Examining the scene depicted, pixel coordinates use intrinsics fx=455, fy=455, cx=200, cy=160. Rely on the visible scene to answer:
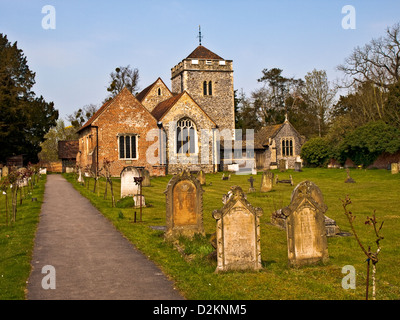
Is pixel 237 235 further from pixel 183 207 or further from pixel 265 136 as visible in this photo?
pixel 265 136

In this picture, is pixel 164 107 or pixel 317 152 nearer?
pixel 164 107

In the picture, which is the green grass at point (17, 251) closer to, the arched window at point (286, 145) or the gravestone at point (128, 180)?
the gravestone at point (128, 180)

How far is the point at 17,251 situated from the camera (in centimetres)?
1122

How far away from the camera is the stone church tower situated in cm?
5556

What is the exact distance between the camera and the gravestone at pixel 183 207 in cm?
1238

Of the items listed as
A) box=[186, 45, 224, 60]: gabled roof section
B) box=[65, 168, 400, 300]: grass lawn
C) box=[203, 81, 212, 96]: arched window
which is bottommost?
box=[65, 168, 400, 300]: grass lawn

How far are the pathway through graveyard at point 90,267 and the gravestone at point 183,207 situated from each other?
52.6 inches

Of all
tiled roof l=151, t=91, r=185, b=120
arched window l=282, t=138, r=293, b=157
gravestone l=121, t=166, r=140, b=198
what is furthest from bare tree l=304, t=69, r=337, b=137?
gravestone l=121, t=166, r=140, b=198

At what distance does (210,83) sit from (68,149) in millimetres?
19985

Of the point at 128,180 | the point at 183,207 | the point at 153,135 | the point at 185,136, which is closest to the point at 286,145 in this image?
the point at 185,136

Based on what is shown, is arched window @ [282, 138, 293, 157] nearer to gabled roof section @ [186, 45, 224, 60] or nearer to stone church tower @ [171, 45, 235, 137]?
stone church tower @ [171, 45, 235, 137]

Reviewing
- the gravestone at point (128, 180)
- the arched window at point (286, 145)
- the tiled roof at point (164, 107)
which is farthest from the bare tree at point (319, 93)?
the gravestone at point (128, 180)

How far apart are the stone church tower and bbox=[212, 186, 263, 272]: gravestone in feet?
154
